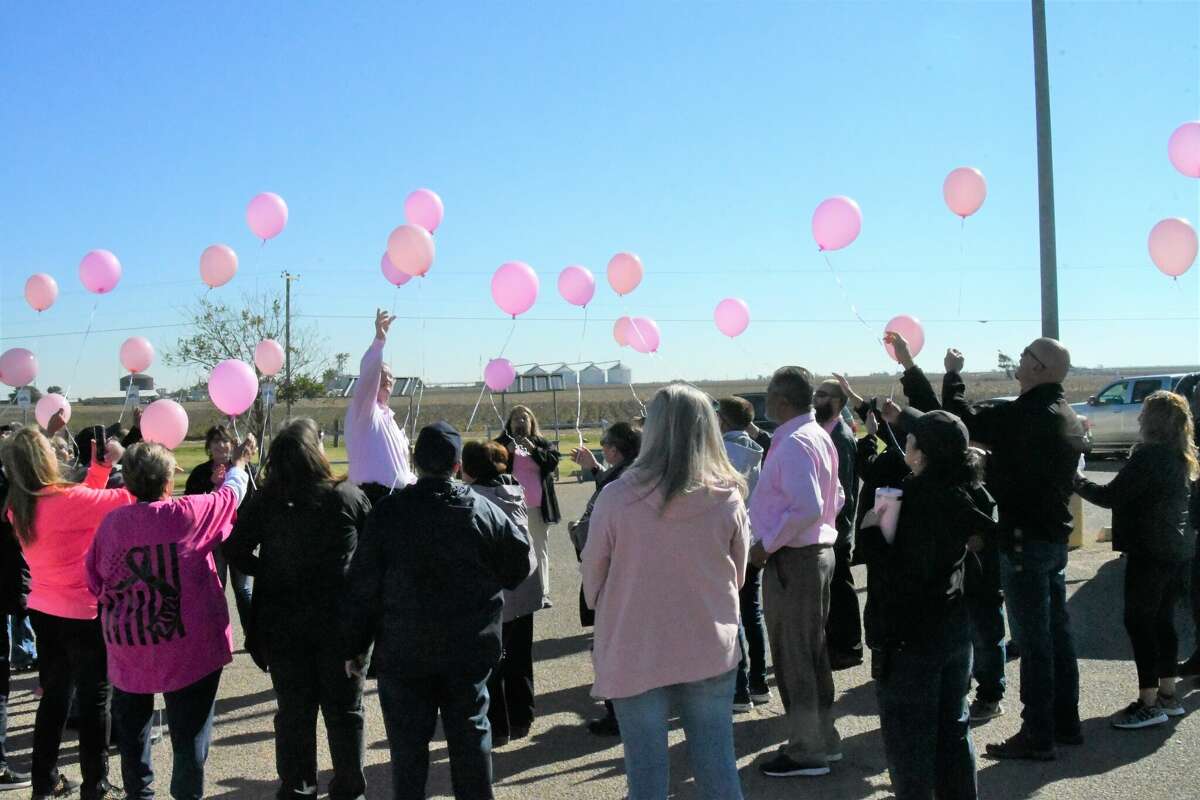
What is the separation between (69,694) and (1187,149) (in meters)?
8.36

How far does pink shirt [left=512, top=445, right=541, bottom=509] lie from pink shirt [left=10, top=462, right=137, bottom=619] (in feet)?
8.91

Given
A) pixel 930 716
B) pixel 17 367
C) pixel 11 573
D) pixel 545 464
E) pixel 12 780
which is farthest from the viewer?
pixel 17 367

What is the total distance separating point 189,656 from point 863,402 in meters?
3.72

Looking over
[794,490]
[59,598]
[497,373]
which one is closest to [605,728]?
[794,490]

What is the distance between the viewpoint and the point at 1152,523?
197 inches

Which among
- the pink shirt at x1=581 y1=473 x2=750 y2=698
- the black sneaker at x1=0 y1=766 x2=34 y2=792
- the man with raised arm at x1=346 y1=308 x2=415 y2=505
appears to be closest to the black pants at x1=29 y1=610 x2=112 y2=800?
the black sneaker at x1=0 y1=766 x2=34 y2=792

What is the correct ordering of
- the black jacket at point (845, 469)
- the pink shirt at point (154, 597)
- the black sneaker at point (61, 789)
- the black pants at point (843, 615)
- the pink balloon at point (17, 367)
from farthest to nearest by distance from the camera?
the pink balloon at point (17, 367)
the black jacket at point (845, 469)
the black pants at point (843, 615)
the black sneaker at point (61, 789)
the pink shirt at point (154, 597)

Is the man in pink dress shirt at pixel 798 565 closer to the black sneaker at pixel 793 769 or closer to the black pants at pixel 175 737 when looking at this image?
the black sneaker at pixel 793 769

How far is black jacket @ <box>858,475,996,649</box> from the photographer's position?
11.6ft

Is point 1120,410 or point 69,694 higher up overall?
point 1120,410

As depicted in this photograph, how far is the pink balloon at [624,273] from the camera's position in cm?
1027

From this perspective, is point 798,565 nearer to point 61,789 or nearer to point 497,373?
point 61,789

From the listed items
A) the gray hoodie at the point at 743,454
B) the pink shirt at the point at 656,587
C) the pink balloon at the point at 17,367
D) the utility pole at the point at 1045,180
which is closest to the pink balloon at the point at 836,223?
the utility pole at the point at 1045,180

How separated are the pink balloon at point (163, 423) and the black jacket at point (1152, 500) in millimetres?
6513
